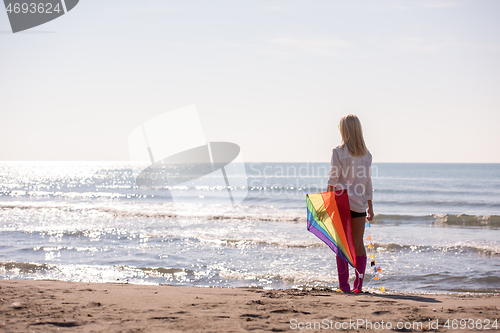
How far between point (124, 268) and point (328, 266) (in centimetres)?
416

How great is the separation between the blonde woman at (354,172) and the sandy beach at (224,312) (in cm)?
78

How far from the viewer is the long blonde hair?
3959mm

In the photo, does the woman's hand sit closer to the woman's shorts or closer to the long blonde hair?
the woman's shorts

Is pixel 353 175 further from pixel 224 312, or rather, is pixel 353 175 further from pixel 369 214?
pixel 224 312

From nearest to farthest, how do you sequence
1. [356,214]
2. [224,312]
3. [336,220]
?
1. [224,312]
2. [356,214]
3. [336,220]

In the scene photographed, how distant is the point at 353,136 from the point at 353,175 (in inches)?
16.9

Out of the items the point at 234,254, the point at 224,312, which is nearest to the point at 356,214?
the point at 224,312

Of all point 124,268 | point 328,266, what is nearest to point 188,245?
point 124,268

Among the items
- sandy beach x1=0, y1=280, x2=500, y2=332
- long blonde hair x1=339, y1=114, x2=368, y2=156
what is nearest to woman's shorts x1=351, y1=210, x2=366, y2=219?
long blonde hair x1=339, y1=114, x2=368, y2=156

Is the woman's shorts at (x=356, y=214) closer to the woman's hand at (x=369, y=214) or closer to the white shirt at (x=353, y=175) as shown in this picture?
the white shirt at (x=353, y=175)

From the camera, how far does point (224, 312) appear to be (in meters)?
3.33

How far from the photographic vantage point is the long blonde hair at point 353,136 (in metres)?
3.96

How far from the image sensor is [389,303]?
142 inches

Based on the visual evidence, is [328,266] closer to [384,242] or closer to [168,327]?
[384,242]
